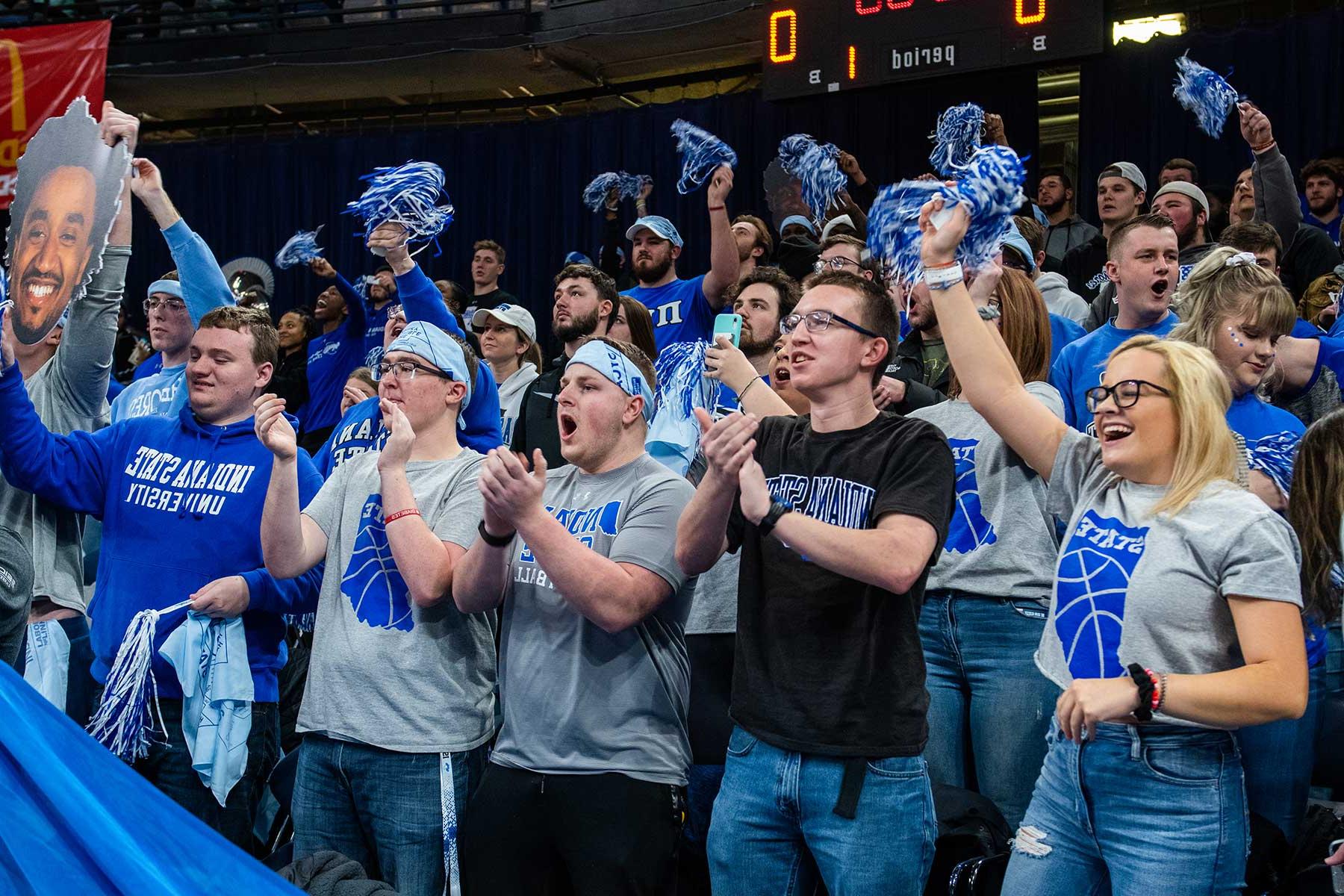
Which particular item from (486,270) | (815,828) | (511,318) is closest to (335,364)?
(511,318)

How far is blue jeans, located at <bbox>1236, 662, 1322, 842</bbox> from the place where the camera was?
9.00 ft

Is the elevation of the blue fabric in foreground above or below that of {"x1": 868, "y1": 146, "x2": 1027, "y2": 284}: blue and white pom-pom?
below

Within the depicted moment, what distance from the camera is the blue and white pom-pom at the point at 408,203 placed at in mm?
4152

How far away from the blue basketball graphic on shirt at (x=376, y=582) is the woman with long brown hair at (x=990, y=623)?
117 centimetres

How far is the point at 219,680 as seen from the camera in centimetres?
307

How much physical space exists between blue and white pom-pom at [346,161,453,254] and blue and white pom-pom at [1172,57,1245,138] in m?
3.34

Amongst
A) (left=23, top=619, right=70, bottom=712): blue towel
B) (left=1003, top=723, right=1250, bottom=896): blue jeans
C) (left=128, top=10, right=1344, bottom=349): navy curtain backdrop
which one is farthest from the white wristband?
(left=128, top=10, right=1344, bottom=349): navy curtain backdrop

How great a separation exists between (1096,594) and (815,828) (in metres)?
0.63

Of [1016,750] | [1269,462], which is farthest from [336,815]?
[1269,462]

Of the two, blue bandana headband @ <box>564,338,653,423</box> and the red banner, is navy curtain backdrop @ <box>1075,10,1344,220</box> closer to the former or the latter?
blue bandana headband @ <box>564,338,653,423</box>

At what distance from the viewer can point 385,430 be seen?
3.83 meters

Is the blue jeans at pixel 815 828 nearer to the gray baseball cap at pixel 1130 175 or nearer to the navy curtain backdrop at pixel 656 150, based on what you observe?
the gray baseball cap at pixel 1130 175

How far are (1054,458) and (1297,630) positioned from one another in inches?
20.8

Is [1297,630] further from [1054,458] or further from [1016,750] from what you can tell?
[1016,750]
